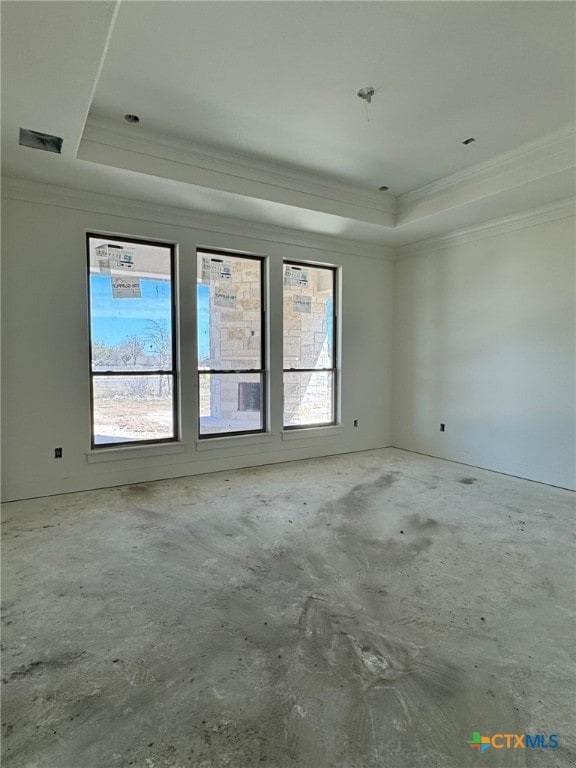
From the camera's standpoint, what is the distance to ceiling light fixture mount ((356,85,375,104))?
2.96 meters

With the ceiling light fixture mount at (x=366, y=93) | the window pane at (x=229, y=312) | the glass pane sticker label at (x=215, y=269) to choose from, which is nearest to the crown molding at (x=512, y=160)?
the ceiling light fixture mount at (x=366, y=93)

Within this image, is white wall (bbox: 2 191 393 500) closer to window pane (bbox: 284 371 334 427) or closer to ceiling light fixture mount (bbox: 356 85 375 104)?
window pane (bbox: 284 371 334 427)

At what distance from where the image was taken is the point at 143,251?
454 centimetres

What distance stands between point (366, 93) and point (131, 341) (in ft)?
10.5

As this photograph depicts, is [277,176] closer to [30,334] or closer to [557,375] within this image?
[30,334]

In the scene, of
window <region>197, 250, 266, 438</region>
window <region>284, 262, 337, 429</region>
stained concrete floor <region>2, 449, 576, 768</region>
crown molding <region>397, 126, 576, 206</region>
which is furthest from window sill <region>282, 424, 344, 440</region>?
crown molding <region>397, 126, 576, 206</region>

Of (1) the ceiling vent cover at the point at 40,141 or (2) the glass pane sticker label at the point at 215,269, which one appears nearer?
(1) the ceiling vent cover at the point at 40,141

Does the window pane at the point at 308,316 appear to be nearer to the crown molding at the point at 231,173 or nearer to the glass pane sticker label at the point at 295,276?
the glass pane sticker label at the point at 295,276

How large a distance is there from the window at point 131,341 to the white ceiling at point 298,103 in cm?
67

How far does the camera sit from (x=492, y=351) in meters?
5.05

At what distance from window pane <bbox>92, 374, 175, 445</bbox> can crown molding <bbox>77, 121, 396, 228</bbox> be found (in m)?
2.09

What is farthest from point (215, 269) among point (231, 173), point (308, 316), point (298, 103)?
point (298, 103)

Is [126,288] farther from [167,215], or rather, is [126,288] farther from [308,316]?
[308,316]

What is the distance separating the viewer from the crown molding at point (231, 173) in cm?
345
